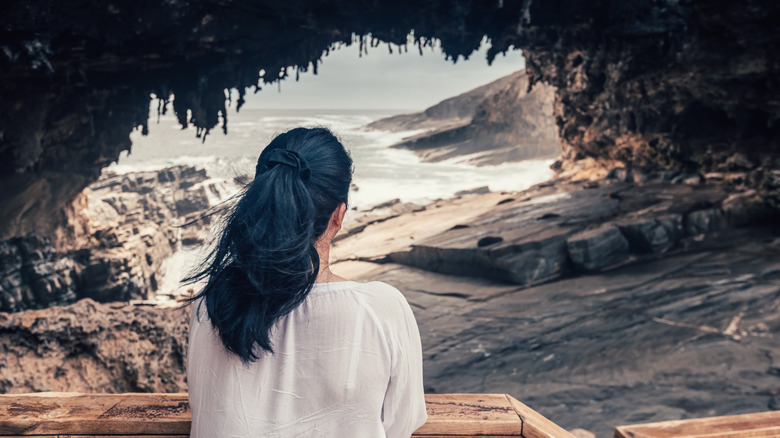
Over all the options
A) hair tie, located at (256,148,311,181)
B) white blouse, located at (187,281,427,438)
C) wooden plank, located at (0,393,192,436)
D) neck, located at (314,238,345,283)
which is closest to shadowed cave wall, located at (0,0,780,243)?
wooden plank, located at (0,393,192,436)

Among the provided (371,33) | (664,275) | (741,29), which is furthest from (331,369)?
(371,33)

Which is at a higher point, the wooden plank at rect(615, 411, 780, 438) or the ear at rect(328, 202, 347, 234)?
the ear at rect(328, 202, 347, 234)

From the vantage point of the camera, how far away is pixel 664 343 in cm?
567

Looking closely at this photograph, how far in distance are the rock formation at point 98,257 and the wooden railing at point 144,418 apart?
6.00 meters

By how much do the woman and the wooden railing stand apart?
0.17m

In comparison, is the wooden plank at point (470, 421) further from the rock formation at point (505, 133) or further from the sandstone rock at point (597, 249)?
the rock formation at point (505, 133)

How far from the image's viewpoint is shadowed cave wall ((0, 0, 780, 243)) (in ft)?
28.5

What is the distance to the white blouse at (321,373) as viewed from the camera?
111 cm

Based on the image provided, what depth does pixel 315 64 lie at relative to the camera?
42.7 ft

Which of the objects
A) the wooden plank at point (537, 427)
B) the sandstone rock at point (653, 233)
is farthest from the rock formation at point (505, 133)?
the wooden plank at point (537, 427)

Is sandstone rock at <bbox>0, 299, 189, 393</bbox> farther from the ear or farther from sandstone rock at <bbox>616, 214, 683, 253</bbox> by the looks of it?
sandstone rock at <bbox>616, 214, 683, 253</bbox>

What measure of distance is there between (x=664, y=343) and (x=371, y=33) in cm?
1046

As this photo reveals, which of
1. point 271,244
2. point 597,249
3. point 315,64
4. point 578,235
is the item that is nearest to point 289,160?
point 271,244

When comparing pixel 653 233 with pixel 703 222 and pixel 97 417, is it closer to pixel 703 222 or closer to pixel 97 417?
pixel 703 222
